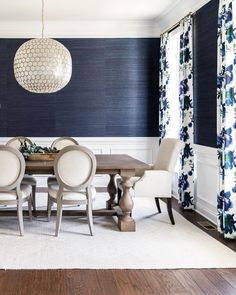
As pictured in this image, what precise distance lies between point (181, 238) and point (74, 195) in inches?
48.6

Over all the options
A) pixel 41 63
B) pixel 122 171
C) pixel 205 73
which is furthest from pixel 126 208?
pixel 205 73

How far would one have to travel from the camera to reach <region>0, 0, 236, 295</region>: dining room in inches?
139

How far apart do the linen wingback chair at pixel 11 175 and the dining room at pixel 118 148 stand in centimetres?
1

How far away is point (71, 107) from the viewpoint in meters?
7.66

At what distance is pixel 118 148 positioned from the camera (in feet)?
25.4

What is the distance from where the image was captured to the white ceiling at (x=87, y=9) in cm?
623

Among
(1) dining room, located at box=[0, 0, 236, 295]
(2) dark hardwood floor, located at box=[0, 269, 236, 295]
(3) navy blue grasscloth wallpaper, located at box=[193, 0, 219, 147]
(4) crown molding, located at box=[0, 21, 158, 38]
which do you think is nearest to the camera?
(2) dark hardwood floor, located at box=[0, 269, 236, 295]

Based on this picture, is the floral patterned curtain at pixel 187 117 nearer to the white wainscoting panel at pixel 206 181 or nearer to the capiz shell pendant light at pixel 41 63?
the white wainscoting panel at pixel 206 181

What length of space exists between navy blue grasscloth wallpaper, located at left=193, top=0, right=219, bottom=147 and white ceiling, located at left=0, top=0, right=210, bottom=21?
0.47 m

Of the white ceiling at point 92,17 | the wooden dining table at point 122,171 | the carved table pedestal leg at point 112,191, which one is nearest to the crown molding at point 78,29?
the white ceiling at point 92,17

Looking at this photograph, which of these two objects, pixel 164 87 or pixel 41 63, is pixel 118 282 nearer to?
pixel 41 63

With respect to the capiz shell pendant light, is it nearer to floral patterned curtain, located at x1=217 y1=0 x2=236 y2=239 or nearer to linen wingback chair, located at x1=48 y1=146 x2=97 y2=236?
linen wingback chair, located at x1=48 y1=146 x2=97 y2=236

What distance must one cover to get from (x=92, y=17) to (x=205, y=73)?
281 cm

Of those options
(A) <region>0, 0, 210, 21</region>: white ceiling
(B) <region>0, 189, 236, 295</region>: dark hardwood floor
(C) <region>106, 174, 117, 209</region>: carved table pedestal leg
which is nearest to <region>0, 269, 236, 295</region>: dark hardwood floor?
(B) <region>0, 189, 236, 295</region>: dark hardwood floor
